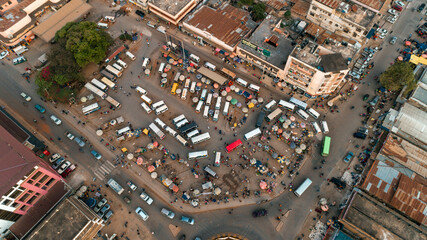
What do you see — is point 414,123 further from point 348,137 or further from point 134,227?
point 134,227

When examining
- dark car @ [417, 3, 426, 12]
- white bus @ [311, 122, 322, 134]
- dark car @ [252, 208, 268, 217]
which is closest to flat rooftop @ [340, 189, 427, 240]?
dark car @ [252, 208, 268, 217]

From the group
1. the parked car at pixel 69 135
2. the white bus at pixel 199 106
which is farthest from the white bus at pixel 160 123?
the parked car at pixel 69 135

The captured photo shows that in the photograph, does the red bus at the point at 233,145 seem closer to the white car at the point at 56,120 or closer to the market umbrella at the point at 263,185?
the market umbrella at the point at 263,185

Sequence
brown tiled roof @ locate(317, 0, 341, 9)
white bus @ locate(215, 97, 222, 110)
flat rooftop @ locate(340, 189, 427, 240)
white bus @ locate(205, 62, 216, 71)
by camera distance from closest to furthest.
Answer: flat rooftop @ locate(340, 189, 427, 240) → white bus @ locate(215, 97, 222, 110) → brown tiled roof @ locate(317, 0, 341, 9) → white bus @ locate(205, 62, 216, 71)

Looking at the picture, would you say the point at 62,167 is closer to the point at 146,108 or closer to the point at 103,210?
the point at 103,210

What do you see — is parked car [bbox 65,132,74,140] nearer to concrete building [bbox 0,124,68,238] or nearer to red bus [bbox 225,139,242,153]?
concrete building [bbox 0,124,68,238]

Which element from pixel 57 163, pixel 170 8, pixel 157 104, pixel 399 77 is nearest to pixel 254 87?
pixel 157 104

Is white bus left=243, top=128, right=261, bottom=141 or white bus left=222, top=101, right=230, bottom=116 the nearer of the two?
white bus left=243, top=128, right=261, bottom=141

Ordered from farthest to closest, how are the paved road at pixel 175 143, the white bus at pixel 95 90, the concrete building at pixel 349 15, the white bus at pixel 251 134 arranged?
the concrete building at pixel 349 15, the white bus at pixel 95 90, the white bus at pixel 251 134, the paved road at pixel 175 143
